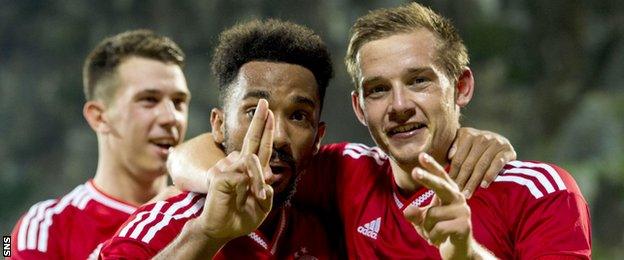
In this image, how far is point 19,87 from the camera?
22.7 ft

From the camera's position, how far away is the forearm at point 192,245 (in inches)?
77.5

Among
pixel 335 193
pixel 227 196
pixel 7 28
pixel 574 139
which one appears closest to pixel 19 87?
pixel 7 28

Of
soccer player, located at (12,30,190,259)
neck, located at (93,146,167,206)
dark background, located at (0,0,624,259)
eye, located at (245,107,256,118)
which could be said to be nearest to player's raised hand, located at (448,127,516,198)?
eye, located at (245,107,256,118)

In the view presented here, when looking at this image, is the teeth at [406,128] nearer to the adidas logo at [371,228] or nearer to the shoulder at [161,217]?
the adidas logo at [371,228]

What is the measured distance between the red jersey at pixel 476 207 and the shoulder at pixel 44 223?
1.33 m

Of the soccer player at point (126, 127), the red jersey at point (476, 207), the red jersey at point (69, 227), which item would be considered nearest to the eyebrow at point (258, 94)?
the red jersey at point (476, 207)

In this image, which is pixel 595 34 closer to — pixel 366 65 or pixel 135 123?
pixel 135 123

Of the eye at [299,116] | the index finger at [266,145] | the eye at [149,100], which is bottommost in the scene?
the index finger at [266,145]

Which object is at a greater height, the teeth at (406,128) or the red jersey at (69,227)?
the teeth at (406,128)

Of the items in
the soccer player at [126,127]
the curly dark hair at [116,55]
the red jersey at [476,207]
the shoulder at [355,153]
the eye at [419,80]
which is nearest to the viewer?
the red jersey at [476,207]

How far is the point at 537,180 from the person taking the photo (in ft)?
6.87

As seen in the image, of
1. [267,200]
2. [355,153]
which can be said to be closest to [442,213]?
[267,200]

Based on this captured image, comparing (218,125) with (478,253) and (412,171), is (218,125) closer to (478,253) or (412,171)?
(412,171)

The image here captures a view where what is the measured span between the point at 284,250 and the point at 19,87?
17.0ft
